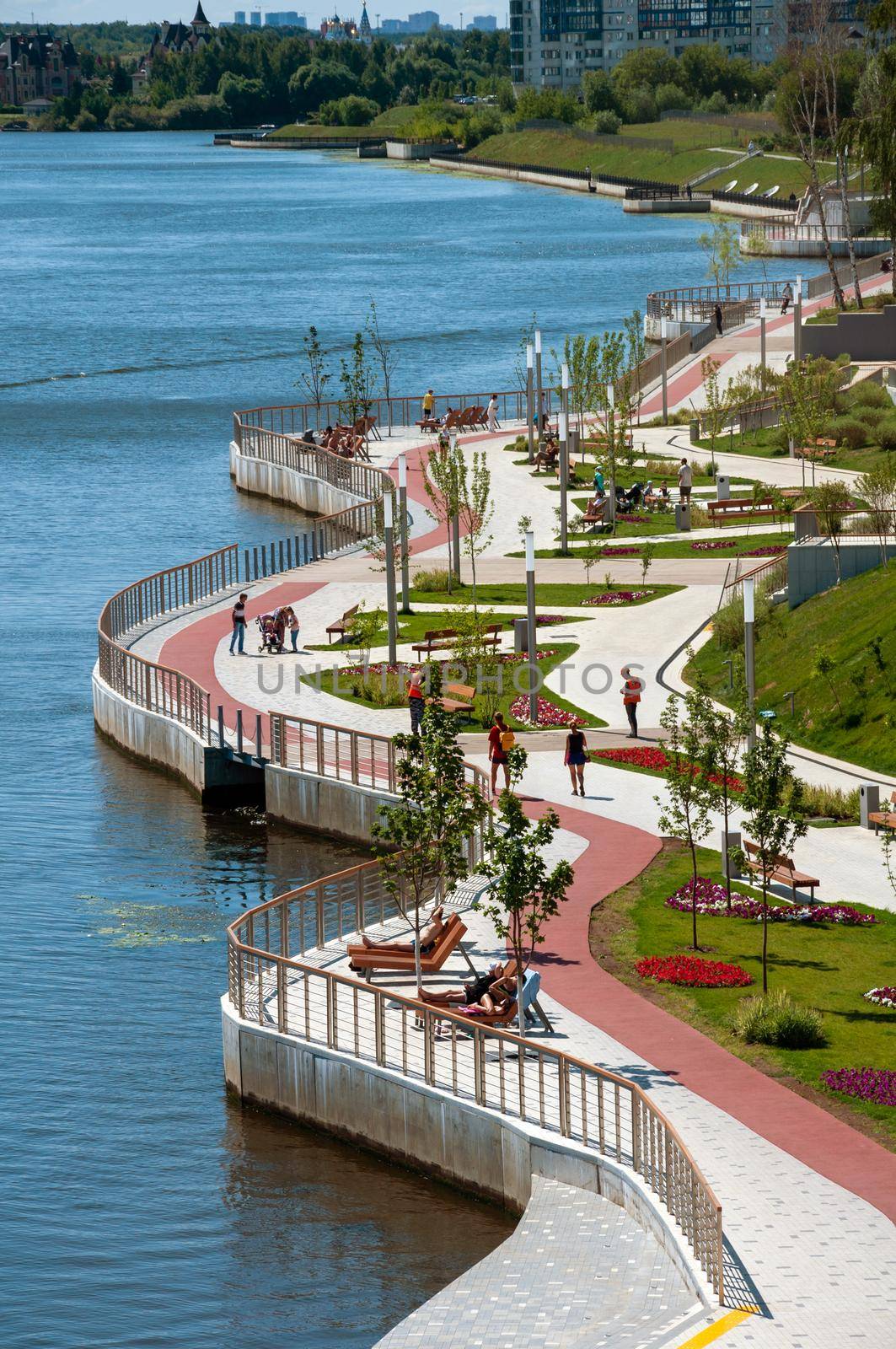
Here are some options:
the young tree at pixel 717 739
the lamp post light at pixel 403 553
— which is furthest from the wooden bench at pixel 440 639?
the young tree at pixel 717 739

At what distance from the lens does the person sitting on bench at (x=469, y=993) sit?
910 inches

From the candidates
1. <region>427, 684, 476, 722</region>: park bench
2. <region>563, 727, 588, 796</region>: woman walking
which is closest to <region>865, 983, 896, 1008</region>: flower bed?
<region>563, 727, 588, 796</region>: woman walking

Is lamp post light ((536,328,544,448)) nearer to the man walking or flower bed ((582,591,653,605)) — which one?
flower bed ((582,591,653,605))

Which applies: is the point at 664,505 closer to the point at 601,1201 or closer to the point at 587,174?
the point at 601,1201

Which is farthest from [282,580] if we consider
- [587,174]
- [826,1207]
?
[587,174]

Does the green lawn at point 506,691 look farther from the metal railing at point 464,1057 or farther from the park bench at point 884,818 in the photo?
the metal railing at point 464,1057

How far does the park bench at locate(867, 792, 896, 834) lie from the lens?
29.1 metres

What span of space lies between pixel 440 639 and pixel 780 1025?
19.7 metres

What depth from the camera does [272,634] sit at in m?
41.6

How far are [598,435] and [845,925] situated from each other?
32.5 m


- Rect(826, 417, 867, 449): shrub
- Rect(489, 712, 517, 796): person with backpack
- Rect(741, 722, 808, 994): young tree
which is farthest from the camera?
Rect(826, 417, 867, 449): shrub

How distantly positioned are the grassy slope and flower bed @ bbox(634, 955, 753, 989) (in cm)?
803

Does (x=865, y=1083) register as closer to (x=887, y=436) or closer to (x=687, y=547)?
(x=687, y=547)

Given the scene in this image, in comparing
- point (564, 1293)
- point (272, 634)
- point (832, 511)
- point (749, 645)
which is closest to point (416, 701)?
point (749, 645)
